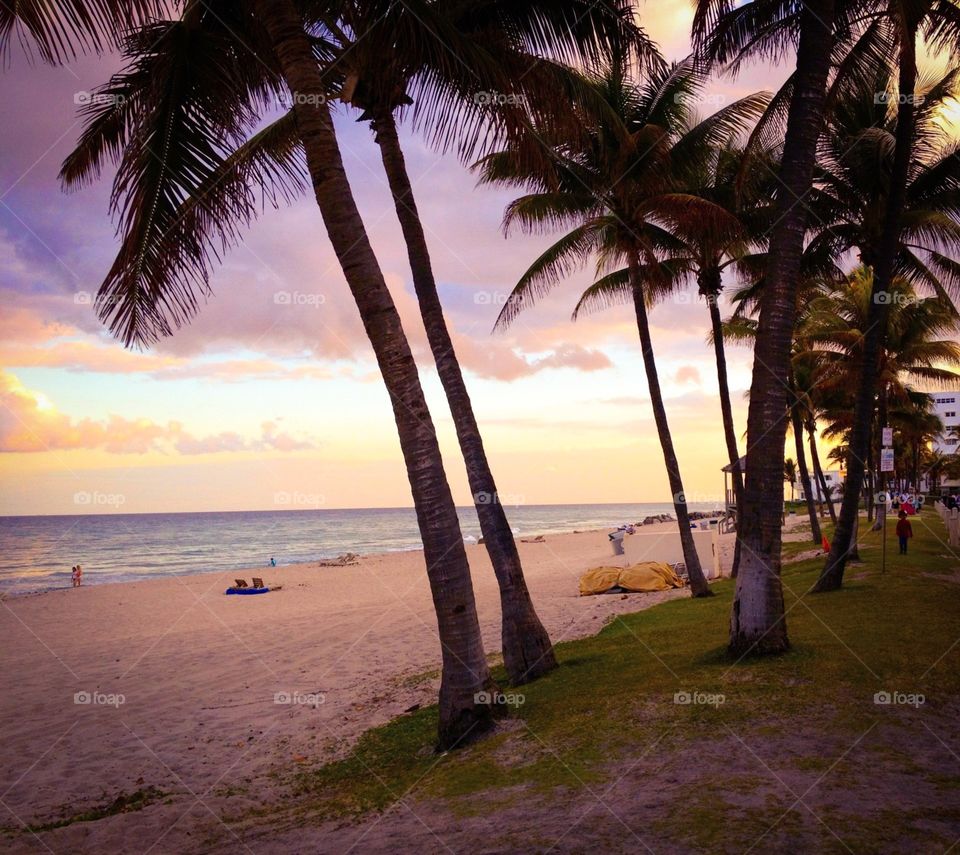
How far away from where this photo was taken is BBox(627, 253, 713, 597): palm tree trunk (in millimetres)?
15039

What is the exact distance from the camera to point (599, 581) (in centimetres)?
1938

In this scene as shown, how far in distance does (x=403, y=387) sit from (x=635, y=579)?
44.1ft

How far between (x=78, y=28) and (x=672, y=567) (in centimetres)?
1799

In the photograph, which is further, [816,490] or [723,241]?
[816,490]

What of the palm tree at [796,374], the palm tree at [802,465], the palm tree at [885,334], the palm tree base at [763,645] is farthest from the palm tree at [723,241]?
the palm tree at [802,465]

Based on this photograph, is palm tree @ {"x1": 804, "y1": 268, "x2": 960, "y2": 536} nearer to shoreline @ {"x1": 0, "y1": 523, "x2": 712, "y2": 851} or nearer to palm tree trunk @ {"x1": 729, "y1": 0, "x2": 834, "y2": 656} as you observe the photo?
shoreline @ {"x1": 0, "y1": 523, "x2": 712, "y2": 851}

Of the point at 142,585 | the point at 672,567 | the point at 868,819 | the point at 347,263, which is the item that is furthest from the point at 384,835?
the point at 142,585

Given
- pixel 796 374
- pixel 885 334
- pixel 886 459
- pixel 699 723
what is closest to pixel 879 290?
pixel 886 459

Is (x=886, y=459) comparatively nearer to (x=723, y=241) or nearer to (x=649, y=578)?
(x=723, y=241)

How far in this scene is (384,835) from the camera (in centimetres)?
492

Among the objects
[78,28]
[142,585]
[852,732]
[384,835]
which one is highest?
[78,28]

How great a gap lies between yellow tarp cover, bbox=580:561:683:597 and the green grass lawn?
8.65 metres

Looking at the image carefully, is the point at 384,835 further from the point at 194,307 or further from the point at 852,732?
the point at 194,307

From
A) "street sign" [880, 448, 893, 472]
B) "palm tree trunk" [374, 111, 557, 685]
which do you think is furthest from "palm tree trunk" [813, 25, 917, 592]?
"palm tree trunk" [374, 111, 557, 685]
